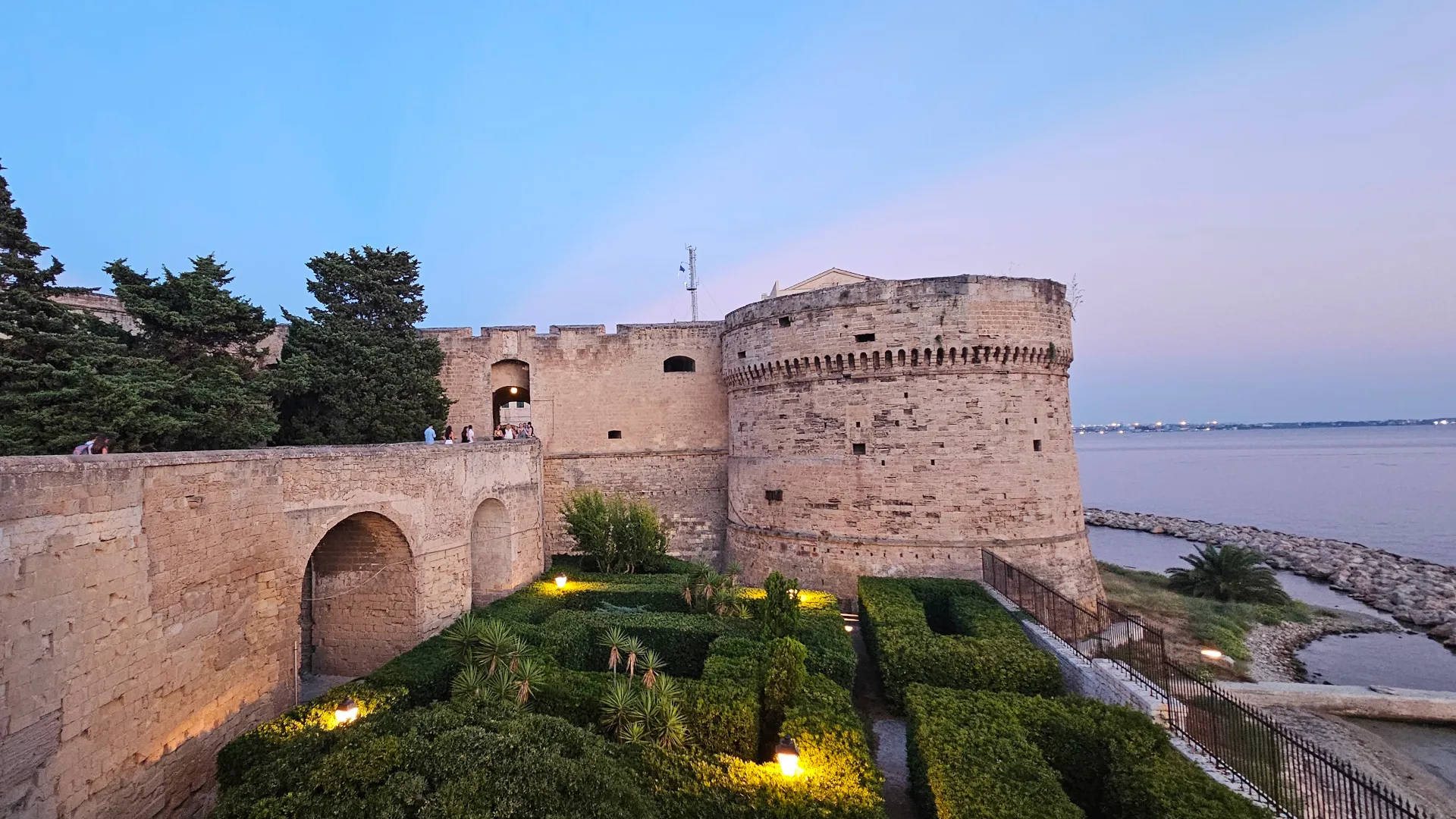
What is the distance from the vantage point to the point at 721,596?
40.8 feet

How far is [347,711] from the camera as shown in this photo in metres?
7.73

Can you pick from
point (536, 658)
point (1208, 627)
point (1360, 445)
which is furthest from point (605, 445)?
point (1360, 445)

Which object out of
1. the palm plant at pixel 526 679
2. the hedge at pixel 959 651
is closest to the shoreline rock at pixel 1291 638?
the hedge at pixel 959 651

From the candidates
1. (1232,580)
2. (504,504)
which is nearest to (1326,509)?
(1232,580)

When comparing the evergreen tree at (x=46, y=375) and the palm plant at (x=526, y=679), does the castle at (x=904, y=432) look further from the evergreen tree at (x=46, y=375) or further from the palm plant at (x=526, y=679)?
the evergreen tree at (x=46, y=375)

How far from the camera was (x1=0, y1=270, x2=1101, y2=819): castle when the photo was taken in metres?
6.23

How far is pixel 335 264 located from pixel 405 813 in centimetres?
1612

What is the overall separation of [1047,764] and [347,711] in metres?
8.79

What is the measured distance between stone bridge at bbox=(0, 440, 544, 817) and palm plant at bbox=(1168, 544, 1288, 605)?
2373 centimetres

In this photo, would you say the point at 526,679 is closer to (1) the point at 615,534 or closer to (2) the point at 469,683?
(2) the point at 469,683

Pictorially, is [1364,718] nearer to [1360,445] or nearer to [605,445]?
[605,445]

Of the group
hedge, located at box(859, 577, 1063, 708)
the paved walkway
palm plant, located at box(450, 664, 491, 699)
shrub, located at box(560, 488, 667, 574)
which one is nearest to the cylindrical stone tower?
hedge, located at box(859, 577, 1063, 708)

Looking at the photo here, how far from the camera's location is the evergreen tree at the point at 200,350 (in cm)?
1191

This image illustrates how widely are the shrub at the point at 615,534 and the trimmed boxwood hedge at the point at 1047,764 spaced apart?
29.2 feet
